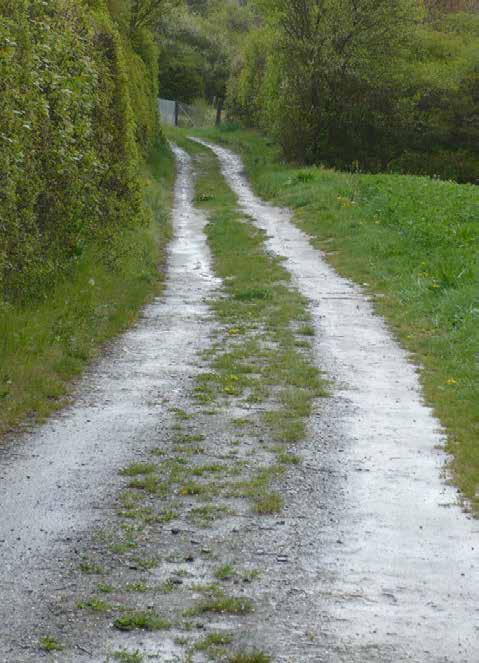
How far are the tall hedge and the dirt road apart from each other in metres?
1.85

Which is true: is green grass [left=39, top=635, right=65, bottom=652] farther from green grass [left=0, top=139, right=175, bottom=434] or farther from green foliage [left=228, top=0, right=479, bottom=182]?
green foliage [left=228, top=0, right=479, bottom=182]

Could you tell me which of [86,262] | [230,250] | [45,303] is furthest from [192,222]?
[45,303]

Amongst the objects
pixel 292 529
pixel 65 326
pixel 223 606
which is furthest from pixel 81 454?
pixel 65 326

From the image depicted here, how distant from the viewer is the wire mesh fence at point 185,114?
205 feet

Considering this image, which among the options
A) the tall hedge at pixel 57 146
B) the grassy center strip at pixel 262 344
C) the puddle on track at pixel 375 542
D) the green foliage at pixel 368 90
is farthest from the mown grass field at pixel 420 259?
the tall hedge at pixel 57 146

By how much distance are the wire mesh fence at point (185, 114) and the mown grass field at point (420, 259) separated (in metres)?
31.0

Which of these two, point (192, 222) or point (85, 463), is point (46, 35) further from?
point (192, 222)

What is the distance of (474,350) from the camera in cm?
1083

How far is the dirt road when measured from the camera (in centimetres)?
471

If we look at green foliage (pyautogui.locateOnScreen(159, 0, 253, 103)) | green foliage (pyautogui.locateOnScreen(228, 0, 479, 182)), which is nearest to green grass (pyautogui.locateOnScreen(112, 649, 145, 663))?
green foliage (pyautogui.locateOnScreen(228, 0, 479, 182))

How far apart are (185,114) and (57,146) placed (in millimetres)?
53958

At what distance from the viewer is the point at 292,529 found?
6152 millimetres

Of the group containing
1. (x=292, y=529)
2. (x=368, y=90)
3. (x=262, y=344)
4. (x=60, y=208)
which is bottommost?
(x=262, y=344)

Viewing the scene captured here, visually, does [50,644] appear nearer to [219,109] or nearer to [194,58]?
[219,109]
